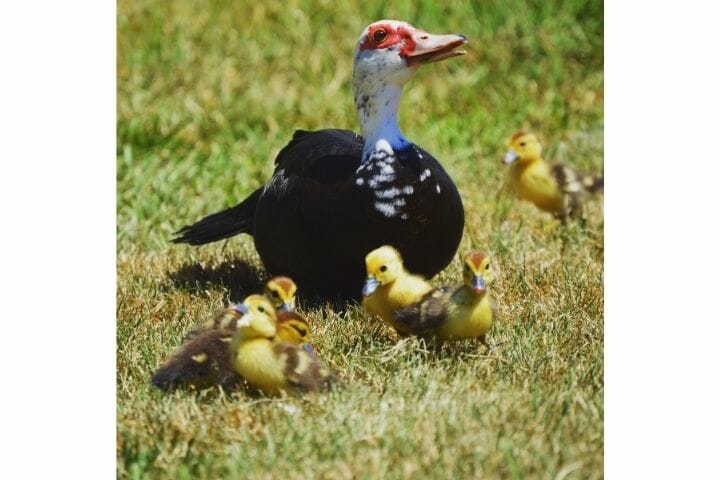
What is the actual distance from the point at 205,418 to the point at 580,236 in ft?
6.22

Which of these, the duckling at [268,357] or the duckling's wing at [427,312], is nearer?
the duckling at [268,357]

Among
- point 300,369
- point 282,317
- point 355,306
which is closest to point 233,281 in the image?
point 355,306

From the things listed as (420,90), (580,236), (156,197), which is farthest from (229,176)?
(580,236)

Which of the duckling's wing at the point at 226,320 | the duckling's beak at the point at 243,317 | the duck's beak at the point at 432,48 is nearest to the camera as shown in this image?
the duckling's beak at the point at 243,317

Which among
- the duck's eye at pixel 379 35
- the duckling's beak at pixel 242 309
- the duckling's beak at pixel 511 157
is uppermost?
the duck's eye at pixel 379 35

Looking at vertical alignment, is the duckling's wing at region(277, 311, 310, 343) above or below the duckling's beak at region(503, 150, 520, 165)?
below

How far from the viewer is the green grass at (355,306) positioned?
10.8 ft

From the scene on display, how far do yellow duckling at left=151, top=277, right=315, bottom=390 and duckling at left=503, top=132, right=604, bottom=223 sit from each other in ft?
5.58

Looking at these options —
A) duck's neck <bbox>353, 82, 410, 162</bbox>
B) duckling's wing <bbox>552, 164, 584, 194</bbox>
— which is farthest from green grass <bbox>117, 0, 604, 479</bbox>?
duck's neck <bbox>353, 82, 410, 162</bbox>

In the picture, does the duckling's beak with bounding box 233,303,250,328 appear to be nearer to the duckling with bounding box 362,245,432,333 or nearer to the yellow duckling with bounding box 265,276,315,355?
the yellow duckling with bounding box 265,276,315,355

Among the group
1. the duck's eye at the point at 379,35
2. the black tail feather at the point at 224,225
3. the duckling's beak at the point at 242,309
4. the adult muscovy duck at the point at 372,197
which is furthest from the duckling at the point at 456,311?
the black tail feather at the point at 224,225

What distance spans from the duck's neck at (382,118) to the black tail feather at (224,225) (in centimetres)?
66

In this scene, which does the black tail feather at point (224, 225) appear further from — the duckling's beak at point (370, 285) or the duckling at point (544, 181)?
the duckling at point (544, 181)

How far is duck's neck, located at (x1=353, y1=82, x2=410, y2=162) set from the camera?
3945mm
